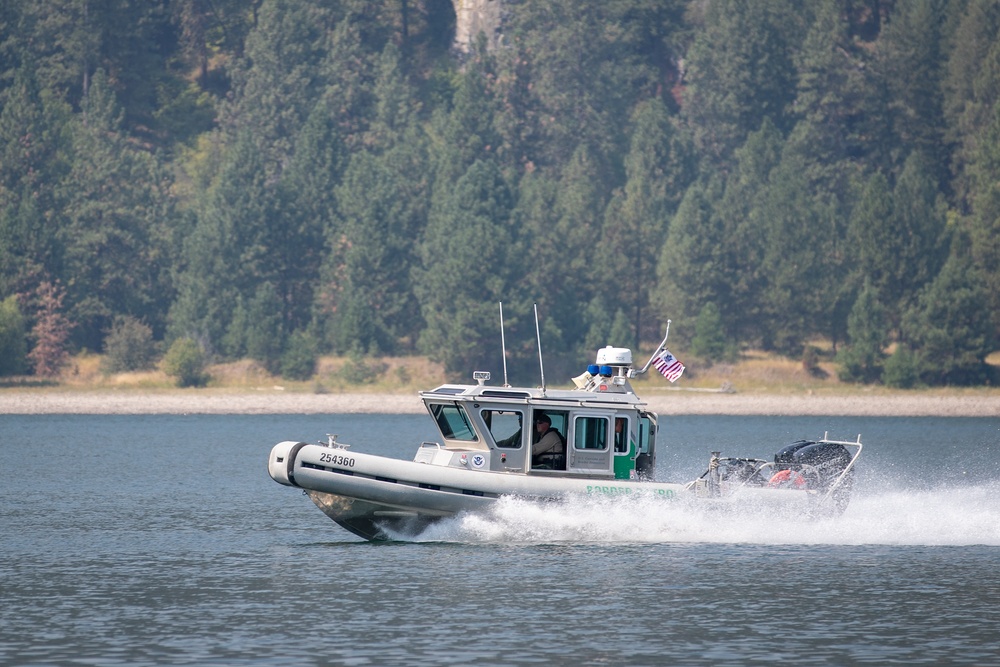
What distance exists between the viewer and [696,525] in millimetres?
31016

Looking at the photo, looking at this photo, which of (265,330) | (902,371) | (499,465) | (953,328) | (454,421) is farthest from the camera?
(265,330)

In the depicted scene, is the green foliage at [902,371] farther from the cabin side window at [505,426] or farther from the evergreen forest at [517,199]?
the cabin side window at [505,426]

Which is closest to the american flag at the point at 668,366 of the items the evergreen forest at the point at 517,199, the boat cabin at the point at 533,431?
the boat cabin at the point at 533,431

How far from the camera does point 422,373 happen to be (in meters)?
107

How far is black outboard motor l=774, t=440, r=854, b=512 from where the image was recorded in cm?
3108

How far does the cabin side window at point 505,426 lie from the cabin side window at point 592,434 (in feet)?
3.58

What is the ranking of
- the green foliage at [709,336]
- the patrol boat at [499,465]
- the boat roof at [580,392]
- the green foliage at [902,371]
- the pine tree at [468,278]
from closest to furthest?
1. the patrol boat at [499,465]
2. the boat roof at [580,392]
3. the green foliage at [902,371]
4. the pine tree at [468,278]
5. the green foliage at [709,336]

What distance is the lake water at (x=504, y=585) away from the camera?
74.0 feet

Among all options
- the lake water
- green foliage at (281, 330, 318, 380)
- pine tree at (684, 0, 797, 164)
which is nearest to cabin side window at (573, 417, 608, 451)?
the lake water

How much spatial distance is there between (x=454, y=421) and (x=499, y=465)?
1.21 metres

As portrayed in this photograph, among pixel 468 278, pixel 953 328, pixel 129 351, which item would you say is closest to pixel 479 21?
pixel 468 278

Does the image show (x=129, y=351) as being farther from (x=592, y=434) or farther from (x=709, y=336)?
(x=592, y=434)

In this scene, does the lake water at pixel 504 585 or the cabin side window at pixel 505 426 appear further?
the cabin side window at pixel 505 426

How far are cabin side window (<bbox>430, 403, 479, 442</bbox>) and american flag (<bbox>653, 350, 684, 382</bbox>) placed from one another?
13.2ft
